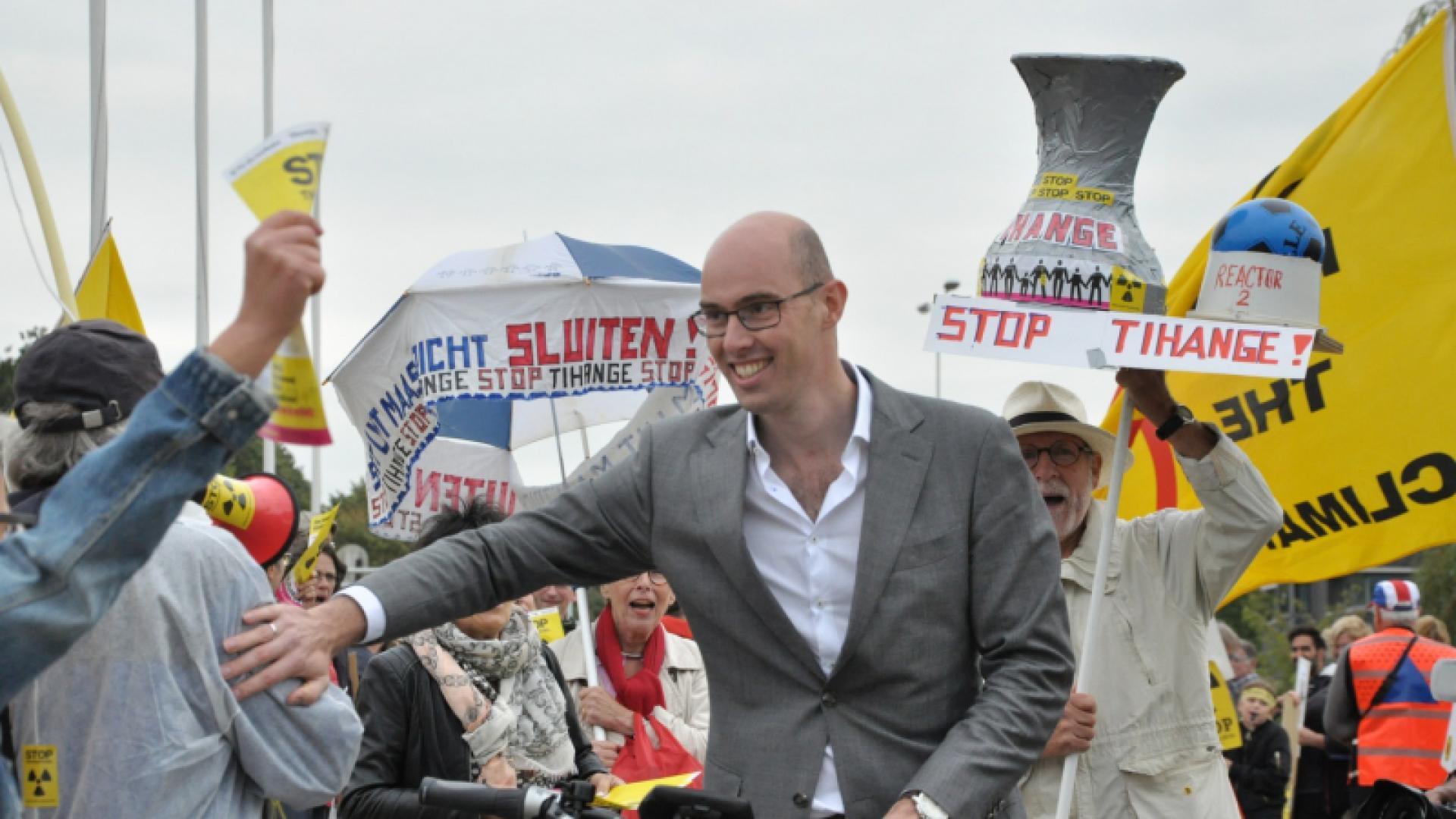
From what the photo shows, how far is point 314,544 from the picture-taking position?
692 cm

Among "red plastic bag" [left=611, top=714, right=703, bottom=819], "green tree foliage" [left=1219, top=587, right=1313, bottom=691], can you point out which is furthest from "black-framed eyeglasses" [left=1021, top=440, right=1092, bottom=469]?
"green tree foliage" [left=1219, top=587, right=1313, bottom=691]

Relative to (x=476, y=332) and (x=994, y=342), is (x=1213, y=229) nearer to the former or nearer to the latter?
(x=994, y=342)

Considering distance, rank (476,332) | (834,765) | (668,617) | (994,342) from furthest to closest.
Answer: (668,617) → (476,332) → (994,342) → (834,765)

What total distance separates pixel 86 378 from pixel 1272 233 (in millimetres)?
3420

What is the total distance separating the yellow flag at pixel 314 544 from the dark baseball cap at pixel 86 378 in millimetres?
3345

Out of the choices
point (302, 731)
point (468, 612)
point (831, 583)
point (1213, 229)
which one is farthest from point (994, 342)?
point (302, 731)

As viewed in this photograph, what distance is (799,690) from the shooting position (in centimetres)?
381

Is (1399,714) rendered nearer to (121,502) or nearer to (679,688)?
(679,688)

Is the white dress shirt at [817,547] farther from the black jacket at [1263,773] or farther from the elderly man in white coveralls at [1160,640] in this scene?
the black jacket at [1263,773]

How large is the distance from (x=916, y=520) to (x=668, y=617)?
592 cm

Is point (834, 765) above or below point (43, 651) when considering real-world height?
below

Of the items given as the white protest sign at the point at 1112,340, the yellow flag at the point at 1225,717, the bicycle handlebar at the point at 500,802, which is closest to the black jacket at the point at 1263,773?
the yellow flag at the point at 1225,717

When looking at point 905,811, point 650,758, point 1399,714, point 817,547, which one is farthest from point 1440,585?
point 905,811

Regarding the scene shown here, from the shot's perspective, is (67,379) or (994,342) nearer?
(67,379)
